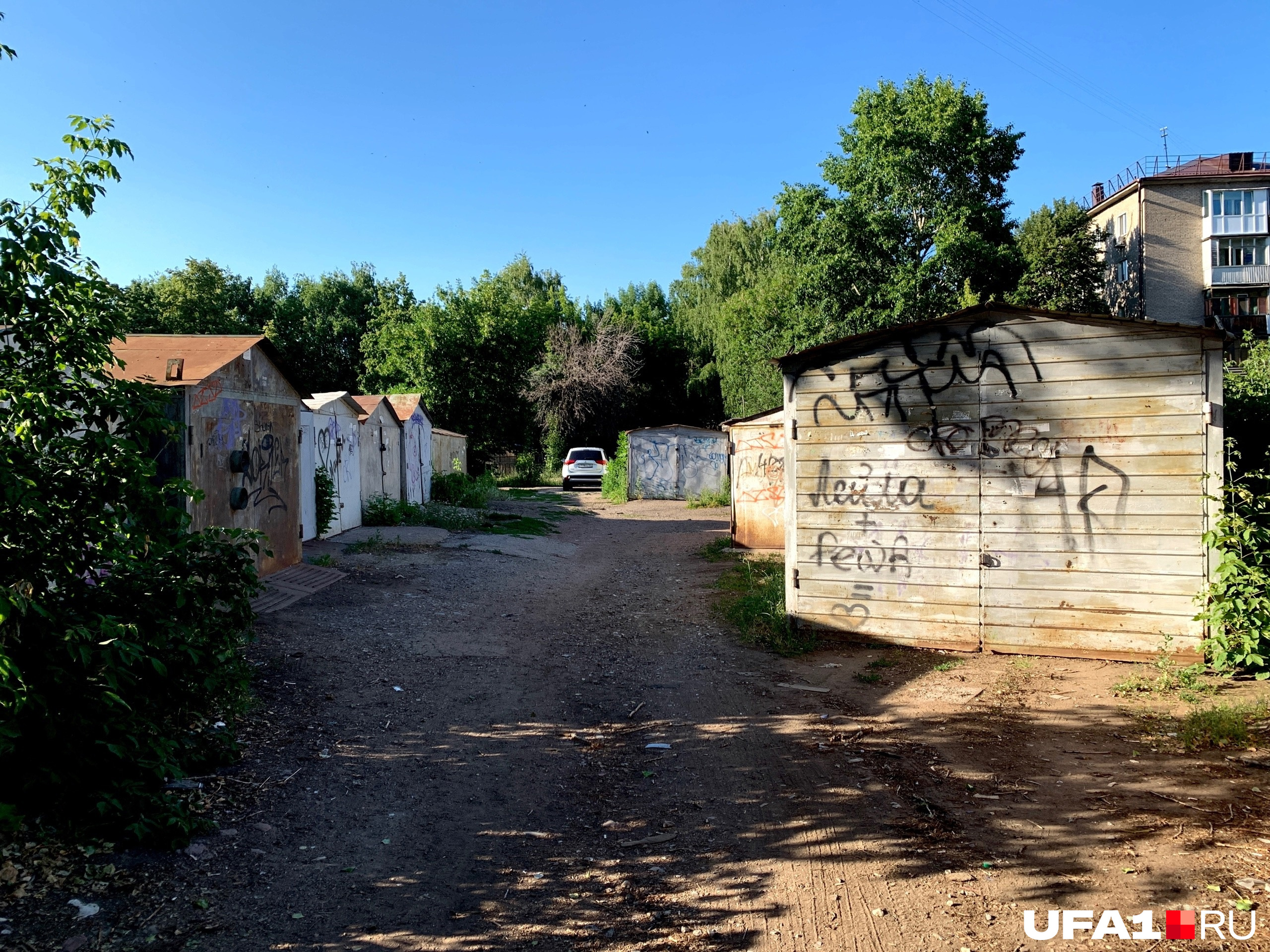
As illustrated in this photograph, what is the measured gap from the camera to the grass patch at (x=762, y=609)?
745 cm

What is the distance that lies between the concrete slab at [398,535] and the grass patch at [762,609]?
5.57 meters

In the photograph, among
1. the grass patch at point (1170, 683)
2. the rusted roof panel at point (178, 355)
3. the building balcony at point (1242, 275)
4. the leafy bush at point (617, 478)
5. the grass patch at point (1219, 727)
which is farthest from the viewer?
the building balcony at point (1242, 275)

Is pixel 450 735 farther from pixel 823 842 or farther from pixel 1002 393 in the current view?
pixel 1002 393

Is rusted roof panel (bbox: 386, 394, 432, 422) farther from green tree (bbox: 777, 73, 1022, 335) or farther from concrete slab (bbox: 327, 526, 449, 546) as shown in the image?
green tree (bbox: 777, 73, 1022, 335)

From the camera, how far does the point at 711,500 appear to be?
76.6 ft

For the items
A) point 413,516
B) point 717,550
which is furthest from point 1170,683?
point 413,516

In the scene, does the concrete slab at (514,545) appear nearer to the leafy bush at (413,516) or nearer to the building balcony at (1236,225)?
the leafy bush at (413,516)

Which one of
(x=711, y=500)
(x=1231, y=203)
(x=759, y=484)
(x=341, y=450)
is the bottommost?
(x=711, y=500)

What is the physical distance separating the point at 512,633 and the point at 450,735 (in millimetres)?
2885

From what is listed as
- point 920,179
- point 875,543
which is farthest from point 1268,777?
point 920,179

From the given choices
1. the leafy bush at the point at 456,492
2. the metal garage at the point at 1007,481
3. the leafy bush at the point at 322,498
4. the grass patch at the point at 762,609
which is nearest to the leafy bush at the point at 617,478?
the leafy bush at the point at 456,492

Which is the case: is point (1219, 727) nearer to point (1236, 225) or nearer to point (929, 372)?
point (929, 372)

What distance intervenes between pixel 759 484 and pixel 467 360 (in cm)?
2257

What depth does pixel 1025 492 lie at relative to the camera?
22.0ft
